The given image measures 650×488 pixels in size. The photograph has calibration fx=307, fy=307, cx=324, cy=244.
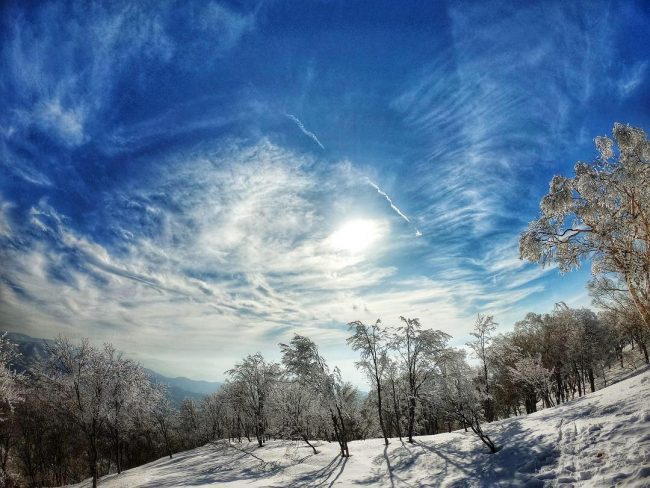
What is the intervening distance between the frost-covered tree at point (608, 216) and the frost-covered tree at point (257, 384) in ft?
117

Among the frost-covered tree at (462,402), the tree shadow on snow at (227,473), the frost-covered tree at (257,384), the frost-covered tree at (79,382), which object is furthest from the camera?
the frost-covered tree at (257,384)

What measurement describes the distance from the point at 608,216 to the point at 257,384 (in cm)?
4104

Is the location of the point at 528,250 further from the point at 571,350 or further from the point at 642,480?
the point at 571,350

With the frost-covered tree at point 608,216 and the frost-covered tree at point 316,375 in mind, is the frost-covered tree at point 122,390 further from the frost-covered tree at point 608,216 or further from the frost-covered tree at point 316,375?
the frost-covered tree at point 608,216

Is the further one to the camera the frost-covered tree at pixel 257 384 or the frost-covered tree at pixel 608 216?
the frost-covered tree at pixel 257 384

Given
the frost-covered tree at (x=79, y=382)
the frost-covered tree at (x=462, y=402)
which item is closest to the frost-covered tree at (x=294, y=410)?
the frost-covered tree at (x=462, y=402)

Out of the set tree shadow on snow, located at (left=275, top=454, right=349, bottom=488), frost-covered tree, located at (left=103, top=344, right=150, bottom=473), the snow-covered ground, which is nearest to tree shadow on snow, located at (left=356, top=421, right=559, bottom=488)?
the snow-covered ground

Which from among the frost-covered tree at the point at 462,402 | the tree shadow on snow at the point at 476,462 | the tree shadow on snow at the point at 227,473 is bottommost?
the tree shadow on snow at the point at 227,473

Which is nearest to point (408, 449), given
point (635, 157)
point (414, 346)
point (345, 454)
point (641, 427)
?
point (345, 454)

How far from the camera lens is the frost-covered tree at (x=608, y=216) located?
1172cm

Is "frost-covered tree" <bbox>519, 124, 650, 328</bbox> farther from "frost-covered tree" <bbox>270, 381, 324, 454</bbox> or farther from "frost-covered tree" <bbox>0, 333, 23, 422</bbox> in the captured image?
"frost-covered tree" <bbox>0, 333, 23, 422</bbox>

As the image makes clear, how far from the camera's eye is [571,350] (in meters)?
39.4

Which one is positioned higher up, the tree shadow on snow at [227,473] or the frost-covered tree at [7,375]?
the frost-covered tree at [7,375]

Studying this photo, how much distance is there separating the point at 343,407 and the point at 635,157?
25.7 metres
